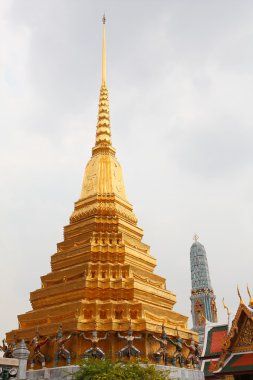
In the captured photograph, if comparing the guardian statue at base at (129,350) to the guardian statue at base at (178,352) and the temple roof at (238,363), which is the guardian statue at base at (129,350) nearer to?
the guardian statue at base at (178,352)

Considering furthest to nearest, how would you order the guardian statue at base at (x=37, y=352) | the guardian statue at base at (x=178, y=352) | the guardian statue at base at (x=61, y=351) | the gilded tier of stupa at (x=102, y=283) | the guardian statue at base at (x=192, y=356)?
the guardian statue at base at (x=192, y=356) < the guardian statue at base at (x=178, y=352) < the gilded tier of stupa at (x=102, y=283) < the guardian statue at base at (x=37, y=352) < the guardian statue at base at (x=61, y=351)

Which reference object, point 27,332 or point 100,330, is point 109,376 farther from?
point 27,332

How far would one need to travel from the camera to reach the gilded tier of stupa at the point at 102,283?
16234 millimetres

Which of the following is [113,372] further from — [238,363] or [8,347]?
[8,347]

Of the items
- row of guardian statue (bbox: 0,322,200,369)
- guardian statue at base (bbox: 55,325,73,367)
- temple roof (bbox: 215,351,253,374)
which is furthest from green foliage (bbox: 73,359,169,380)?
guardian statue at base (bbox: 55,325,73,367)

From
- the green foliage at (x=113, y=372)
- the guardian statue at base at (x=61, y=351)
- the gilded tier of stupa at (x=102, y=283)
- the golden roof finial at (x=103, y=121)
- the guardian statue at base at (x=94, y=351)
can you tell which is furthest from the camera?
the golden roof finial at (x=103, y=121)

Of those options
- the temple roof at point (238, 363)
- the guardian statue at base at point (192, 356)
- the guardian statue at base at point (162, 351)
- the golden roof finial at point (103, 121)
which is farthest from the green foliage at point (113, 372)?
the golden roof finial at point (103, 121)

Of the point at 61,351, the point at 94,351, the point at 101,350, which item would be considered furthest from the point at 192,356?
→ the point at 61,351

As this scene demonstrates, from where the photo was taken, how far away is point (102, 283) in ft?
58.6

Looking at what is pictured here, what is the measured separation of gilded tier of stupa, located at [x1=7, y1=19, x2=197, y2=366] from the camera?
16234mm

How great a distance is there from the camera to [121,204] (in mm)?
22234

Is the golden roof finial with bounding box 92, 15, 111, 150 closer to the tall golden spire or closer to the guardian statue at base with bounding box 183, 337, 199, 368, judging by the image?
the tall golden spire

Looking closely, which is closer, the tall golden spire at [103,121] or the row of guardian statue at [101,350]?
the row of guardian statue at [101,350]

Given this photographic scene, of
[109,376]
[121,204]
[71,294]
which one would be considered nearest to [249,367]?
[109,376]
